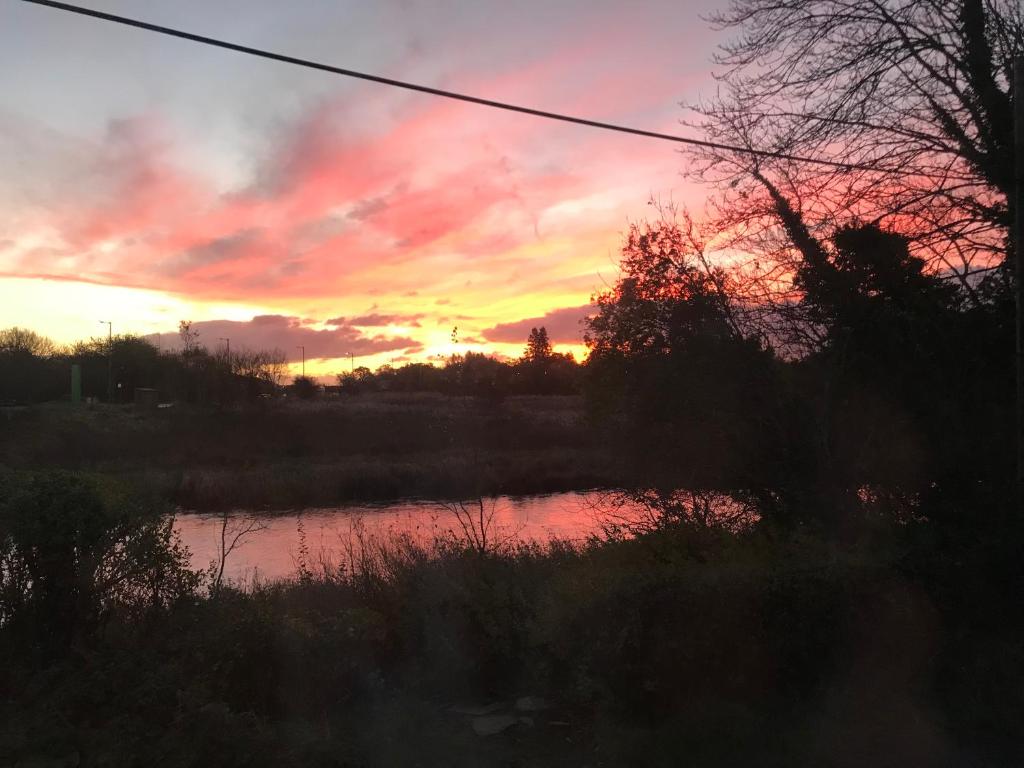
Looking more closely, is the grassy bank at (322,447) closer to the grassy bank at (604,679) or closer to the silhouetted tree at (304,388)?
the silhouetted tree at (304,388)

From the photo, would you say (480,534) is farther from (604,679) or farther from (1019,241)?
(1019,241)

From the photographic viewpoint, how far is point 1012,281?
9.61m

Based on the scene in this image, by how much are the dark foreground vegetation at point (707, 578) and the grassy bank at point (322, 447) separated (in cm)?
1555

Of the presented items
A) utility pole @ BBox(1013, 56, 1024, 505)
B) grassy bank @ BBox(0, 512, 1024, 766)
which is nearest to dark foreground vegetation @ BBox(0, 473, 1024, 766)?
grassy bank @ BBox(0, 512, 1024, 766)

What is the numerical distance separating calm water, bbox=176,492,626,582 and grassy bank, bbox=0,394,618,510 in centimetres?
210

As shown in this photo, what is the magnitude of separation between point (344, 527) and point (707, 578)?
68.1 ft

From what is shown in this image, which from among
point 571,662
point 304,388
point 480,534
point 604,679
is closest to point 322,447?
point 304,388

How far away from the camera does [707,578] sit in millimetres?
6039

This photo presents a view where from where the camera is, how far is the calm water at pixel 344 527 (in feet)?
50.3

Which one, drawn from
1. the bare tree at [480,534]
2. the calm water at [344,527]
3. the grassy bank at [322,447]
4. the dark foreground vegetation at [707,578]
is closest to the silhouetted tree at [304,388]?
the grassy bank at [322,447]

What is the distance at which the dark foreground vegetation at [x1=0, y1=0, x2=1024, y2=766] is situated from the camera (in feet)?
18.0

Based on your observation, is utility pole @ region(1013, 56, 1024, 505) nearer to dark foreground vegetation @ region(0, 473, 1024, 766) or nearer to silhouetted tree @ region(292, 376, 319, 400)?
dark foreground vegetation @ region(0, 473, 1024, 766)

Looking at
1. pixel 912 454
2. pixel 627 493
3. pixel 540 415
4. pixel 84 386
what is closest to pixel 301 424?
pixel 540 415

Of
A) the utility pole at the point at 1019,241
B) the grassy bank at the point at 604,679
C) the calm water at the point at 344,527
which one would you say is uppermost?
the utility pole at the point at 1019,241
